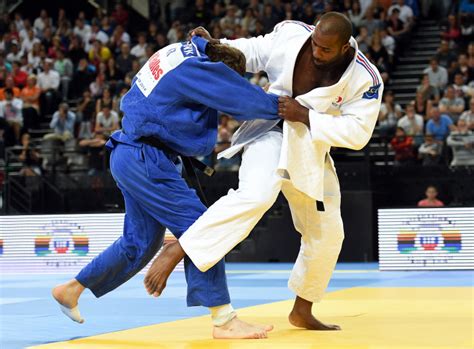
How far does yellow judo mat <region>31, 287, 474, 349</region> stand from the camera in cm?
404

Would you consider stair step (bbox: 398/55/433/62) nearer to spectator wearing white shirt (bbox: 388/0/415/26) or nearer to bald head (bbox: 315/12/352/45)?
spectator wearing white shirt (bbox: 388/0/415/26)

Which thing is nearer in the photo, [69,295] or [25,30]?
[69,295]

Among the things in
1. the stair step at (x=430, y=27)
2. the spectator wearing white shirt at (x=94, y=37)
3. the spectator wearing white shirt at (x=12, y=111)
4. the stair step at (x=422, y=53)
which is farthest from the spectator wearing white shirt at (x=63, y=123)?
the stair step at (x=430, y=27)

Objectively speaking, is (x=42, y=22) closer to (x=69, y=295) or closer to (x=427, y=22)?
(x=427, y=22)

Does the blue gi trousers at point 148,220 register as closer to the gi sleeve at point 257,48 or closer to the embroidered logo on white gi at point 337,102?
the gi sleeve at point 257,48

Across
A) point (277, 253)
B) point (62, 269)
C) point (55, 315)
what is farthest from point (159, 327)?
point (277, 253)

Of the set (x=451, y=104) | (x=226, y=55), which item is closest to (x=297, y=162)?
(x=226, y=55)

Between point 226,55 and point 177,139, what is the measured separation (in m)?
0.50

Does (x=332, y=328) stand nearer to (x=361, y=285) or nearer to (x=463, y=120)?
(x=361, y=285)

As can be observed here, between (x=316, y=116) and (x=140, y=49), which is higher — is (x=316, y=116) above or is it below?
below

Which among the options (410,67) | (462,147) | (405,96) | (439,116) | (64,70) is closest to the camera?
(462,147)

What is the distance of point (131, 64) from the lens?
15906 millimetres

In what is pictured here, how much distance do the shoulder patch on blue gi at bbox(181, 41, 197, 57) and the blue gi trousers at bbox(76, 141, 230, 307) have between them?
1.61 feet

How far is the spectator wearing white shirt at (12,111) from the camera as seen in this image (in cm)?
1465
